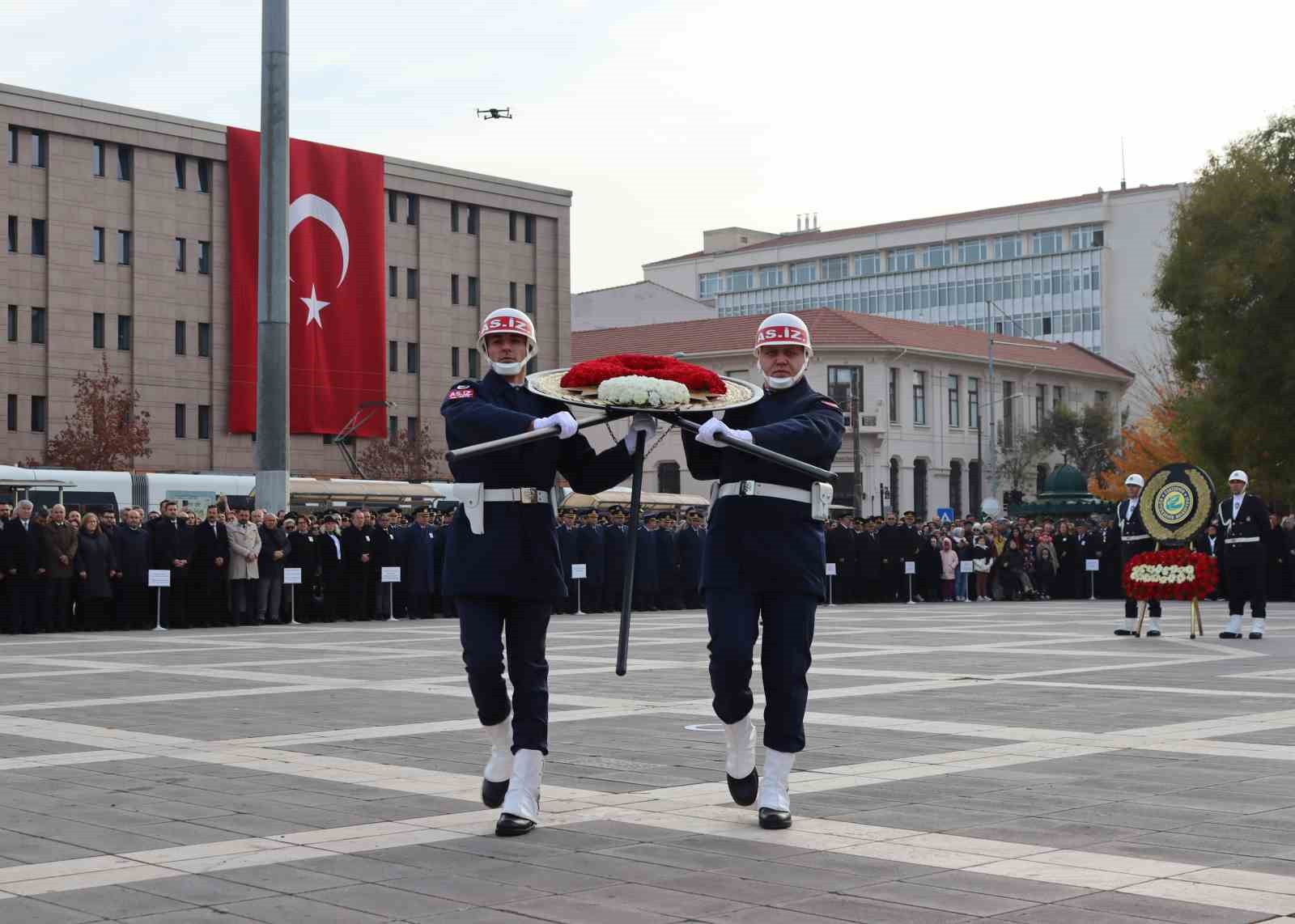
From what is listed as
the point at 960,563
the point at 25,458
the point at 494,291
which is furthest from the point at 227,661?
the point at 494,291

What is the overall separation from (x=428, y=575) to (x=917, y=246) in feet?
305

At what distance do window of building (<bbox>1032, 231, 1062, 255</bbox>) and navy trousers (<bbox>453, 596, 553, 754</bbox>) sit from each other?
352 ft

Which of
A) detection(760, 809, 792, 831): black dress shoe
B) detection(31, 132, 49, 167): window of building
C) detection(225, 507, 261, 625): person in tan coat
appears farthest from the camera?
detection(31, 132, 49, 167): window of building

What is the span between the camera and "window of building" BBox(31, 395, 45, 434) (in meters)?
61.5

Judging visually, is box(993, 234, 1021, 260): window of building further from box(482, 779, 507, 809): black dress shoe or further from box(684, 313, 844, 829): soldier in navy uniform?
box(482, 779, 507, 809): black dress shoe

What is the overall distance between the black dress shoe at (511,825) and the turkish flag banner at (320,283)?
59372 millimetres

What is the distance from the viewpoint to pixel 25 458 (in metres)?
60.0

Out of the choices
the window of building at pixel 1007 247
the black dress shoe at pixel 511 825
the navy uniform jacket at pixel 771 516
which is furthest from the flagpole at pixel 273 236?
the window of building at pixel 1007 247

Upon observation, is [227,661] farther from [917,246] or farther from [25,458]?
[917,246]

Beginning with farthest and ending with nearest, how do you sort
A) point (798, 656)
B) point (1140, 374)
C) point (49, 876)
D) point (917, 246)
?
point (917, 246)
point (1140, 374)
point (798, 656)
point (49, 876)

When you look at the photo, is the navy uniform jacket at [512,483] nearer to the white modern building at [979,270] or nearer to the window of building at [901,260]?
the white modern building at [979,270]

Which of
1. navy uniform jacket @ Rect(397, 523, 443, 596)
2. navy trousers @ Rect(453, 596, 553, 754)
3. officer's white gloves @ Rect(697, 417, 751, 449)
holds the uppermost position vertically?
officer's white gloves @ Rect(697, 417, 751, 449)

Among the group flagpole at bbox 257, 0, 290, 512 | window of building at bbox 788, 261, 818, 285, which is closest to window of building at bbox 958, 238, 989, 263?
window of building at bbox 788, 261, 818, 285

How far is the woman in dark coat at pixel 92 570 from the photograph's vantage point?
82.4ft
